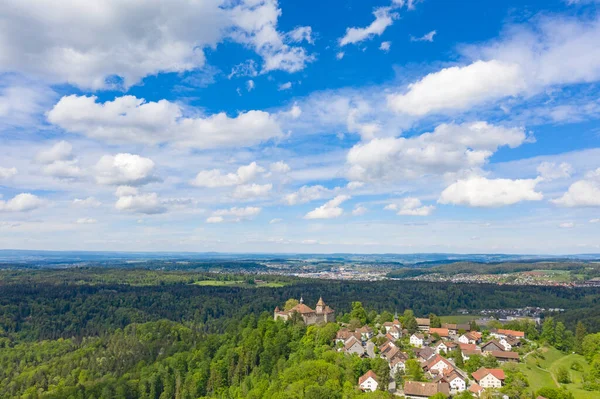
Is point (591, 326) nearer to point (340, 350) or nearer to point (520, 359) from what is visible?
point (520, 359)

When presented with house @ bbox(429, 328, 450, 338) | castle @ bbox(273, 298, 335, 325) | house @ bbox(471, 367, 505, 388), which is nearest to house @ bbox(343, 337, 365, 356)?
house @ bbox(471, 367, 505, 388)

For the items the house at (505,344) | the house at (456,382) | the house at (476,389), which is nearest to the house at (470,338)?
the house at (505,344)

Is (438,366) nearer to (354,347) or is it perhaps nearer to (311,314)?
(354,347)

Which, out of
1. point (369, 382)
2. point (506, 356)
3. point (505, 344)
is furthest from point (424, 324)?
point (369, 382)

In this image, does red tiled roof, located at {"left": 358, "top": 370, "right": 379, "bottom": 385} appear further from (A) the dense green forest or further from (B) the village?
(A) the dense green forest

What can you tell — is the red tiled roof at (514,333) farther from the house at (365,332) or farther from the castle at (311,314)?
the castle at (311,314)

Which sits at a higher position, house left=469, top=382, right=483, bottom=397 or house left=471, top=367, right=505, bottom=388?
house left=471, top=367, right=505, bottom=388
